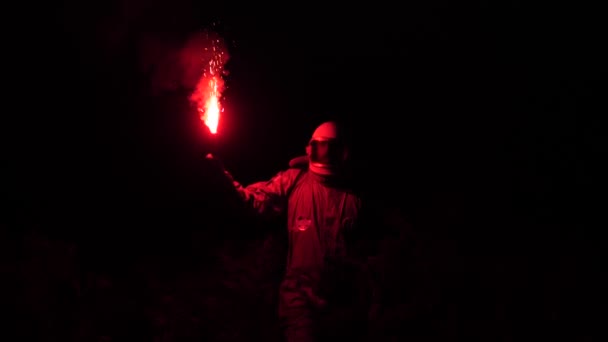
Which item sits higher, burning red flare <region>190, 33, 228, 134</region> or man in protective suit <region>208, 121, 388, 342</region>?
burning red flare <region>190, 33, 228, 134</region>

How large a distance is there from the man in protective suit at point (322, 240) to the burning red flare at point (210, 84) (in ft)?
3.03

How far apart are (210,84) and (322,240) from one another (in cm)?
192

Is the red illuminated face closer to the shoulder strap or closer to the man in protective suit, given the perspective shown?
the man in protective suit

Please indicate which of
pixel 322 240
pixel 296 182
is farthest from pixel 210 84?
Result: pixel 322 240

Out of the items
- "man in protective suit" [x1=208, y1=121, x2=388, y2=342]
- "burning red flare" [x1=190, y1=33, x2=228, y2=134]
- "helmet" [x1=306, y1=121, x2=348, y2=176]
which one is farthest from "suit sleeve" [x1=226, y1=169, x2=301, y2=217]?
"burning red flare" [x1=190, y1=33, x2=228, y2=134]

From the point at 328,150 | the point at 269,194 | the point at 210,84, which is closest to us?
the point at 210,84

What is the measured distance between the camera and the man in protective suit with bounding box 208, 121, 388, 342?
14.6ft

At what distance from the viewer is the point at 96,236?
14.9 ft

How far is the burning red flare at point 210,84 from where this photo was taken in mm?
3668

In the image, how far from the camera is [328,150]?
482cm

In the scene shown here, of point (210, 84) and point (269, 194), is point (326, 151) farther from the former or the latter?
point (210, 84)

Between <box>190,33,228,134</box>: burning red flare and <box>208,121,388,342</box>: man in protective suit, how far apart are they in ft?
3.03

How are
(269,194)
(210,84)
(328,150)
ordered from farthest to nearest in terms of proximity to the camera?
(328,150) → (269,194) → (210,84)

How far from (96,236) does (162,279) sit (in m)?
0.80
